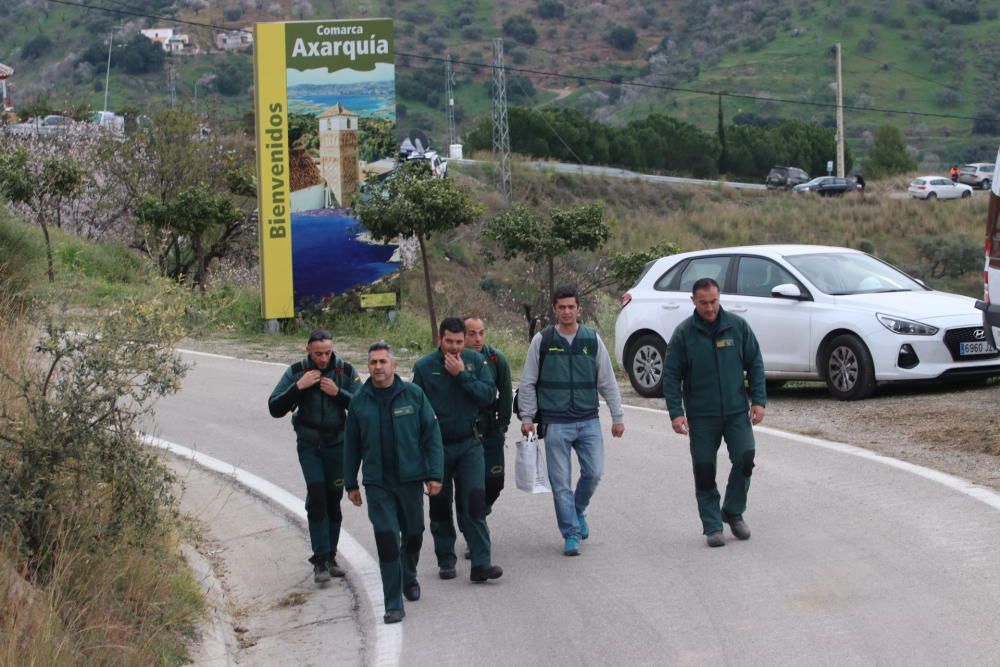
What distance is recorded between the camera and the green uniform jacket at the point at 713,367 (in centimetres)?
905

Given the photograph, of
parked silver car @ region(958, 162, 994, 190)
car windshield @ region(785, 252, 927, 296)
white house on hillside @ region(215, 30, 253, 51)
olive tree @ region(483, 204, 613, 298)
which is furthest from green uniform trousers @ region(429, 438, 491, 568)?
white house on hillside @ region(215, 30, 253, 51)

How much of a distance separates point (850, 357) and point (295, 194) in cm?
1087

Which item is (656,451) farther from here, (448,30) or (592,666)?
(448,30)

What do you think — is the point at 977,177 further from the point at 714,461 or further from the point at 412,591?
the point at 412,591

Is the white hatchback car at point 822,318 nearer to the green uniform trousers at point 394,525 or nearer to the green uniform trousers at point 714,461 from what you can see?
the green uniform trousers at point 714,461

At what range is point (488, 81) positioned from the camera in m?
116

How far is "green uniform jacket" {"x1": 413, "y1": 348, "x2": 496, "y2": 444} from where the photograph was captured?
8406mm

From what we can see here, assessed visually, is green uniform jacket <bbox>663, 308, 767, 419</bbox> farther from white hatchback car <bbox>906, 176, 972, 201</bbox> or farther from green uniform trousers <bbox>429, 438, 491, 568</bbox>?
white hatchback car <bbox>906, 176, 972, 201</bbox>

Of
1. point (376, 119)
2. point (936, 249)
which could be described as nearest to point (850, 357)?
point (376, 119)

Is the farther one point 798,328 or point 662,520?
point 798,328

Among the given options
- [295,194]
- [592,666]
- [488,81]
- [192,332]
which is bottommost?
[592,666]

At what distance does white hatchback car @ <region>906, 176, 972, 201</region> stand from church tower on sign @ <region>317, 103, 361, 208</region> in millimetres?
48760

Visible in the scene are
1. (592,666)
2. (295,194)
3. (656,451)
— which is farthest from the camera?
(295,194)

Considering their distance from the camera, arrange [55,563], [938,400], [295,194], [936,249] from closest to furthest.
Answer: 1. [55,563]
2. [938,400]
3. [295,194]
4. [936,249]
